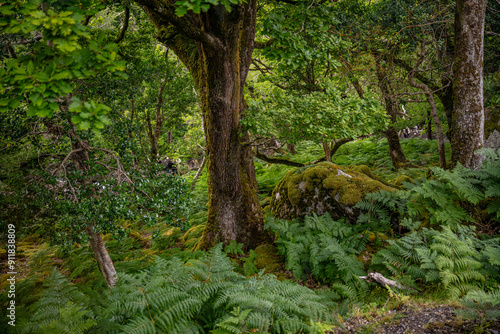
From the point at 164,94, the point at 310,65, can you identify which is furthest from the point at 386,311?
the point at 164,94

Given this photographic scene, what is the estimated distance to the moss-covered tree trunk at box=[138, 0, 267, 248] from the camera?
5.42m

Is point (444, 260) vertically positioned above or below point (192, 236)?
above

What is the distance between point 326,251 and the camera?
5.22 metres

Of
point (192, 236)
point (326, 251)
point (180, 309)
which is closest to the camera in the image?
point (180, 309)

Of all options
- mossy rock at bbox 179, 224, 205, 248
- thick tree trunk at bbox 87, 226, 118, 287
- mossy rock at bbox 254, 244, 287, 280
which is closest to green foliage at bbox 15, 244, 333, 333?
thick tree trunk at bbox 87, 226, 118, 287

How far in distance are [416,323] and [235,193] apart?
434cm

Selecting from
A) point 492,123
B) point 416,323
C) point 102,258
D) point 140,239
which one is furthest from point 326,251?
point 492,123

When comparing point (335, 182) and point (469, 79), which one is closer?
point (469, 79)

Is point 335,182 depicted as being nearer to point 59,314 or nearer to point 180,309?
point 180,309

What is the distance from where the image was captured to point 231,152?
630cm

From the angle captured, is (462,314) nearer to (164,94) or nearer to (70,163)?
(70,163)

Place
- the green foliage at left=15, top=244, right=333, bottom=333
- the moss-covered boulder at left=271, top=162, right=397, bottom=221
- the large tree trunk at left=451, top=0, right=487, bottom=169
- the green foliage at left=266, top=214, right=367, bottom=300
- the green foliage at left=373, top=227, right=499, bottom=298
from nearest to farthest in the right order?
1. the green foliage at left=15, top=244, right=333, bottom=333
2. the green foliage at left=373, top=227, right=499, bottom=298
3. the green foliage at left=266, top=214, right=367, bottom=300
4. the large tree trunk at left=451, top=0, right=487, bottom=169
5. the moss-covered boulder at left=271, top=162, right=397, bottom=221

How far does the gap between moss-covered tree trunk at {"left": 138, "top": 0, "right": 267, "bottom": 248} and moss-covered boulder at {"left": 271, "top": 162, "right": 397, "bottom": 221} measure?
127 centimetres

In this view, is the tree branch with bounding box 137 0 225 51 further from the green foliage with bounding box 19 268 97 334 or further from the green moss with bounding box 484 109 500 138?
the green moss with bounding box 484 109 500 138
